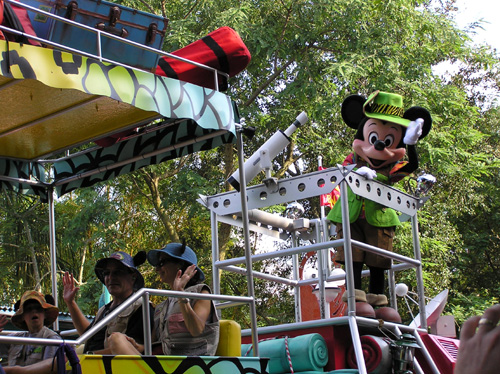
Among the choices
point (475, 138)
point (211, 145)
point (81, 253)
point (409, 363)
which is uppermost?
point (475, 138)

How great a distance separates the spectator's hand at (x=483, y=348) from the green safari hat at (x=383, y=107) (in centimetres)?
→ 541

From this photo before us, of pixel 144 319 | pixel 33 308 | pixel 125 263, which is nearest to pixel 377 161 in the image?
pixel 125 263

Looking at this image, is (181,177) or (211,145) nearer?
(211,145)

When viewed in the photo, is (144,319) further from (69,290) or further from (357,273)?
(357,273)

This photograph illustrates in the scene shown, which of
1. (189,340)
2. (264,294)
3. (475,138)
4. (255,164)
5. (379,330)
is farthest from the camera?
(264,294)

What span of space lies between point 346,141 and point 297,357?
35.5 ft

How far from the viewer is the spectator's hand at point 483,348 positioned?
1.34m

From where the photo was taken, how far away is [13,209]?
556 inches

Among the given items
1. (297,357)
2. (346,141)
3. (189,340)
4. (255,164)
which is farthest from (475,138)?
(189,340)

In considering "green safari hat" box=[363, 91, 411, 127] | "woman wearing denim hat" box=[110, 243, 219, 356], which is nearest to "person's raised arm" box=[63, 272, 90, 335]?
"woman wearing denim hat" box=[110, 243, 219, 356]

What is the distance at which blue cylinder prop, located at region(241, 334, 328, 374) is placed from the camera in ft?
18.0

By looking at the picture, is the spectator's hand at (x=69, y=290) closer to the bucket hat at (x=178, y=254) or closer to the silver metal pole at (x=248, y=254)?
the bucket hat at (x=178, y=254)

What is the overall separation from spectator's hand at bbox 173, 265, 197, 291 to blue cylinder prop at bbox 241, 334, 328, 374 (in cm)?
121

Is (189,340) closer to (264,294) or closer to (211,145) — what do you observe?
(211,145)
